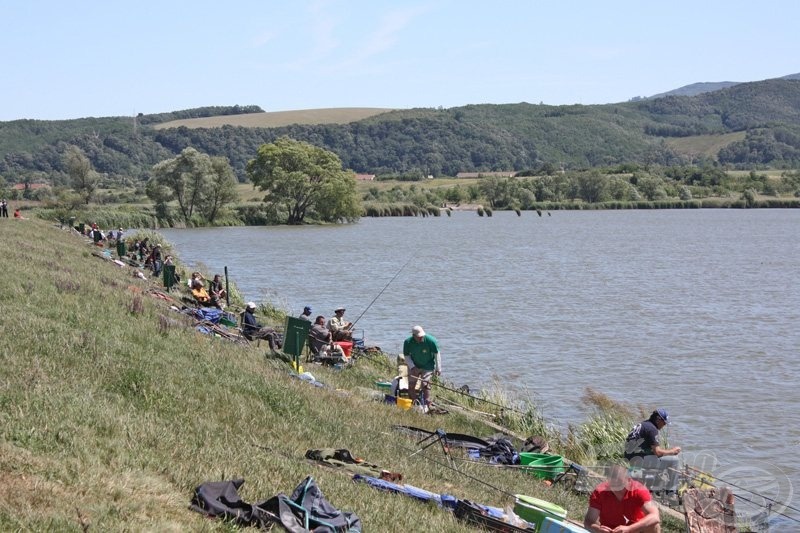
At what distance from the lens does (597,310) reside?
3288 cm

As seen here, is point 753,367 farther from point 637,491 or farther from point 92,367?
point 92,367

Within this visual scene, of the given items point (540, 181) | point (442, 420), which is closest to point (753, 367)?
point (442, 420)

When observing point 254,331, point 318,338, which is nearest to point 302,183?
point 254,331

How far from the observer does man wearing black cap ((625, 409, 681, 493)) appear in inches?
461

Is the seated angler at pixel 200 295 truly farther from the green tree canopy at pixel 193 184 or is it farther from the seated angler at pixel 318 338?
the green tree canopy at pixel 193 184

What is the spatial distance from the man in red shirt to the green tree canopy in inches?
2930

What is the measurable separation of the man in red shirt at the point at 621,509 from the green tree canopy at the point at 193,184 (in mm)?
74427

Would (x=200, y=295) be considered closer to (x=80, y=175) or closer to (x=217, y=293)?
(x=217, y=293)

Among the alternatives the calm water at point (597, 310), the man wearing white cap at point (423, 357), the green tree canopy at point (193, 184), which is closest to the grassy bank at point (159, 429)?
the man wearing white cap at point (423, 357)

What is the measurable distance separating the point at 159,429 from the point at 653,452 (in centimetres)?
631

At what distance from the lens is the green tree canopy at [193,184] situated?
7975cm

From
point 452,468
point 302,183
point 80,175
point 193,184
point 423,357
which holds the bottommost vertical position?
point 452,468

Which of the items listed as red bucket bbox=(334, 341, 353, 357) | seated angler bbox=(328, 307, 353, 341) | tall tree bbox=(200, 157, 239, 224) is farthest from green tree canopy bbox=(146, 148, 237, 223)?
red bucket bbox=(334, 341, 353, 357)

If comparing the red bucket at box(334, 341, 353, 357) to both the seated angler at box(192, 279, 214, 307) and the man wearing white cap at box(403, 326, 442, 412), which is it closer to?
the man wearing white cap at box(403, 326, 442, 412)
